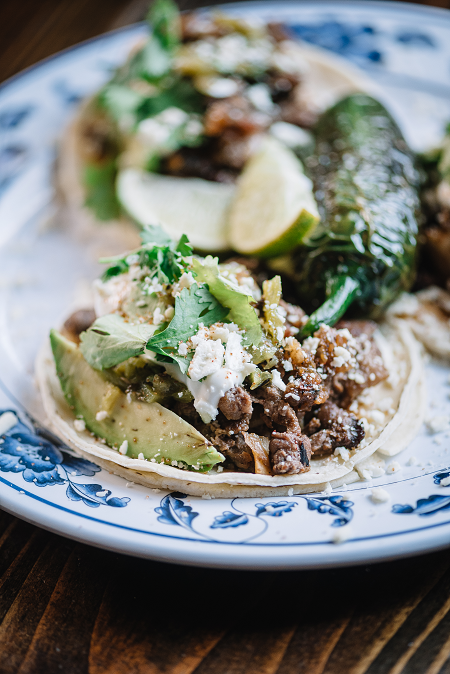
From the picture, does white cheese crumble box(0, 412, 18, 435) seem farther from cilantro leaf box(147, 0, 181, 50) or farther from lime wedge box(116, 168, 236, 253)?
cilantro leaf box(147, 0, 181, 50)

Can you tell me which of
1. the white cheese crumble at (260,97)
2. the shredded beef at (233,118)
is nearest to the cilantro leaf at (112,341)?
the shredded beef at (233,118)

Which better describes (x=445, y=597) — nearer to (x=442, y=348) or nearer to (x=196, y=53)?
(x=442, y=348)

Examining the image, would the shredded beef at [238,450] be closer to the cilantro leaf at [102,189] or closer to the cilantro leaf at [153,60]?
the cilantro leaf at [102,189]

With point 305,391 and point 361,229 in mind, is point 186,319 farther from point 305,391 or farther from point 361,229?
point 361,229

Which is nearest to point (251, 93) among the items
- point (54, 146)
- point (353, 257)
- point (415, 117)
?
point (415, 117)

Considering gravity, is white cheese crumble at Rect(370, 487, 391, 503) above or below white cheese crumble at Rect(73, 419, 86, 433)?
below

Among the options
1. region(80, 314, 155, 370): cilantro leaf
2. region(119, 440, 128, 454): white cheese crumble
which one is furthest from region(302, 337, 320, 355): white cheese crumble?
region(119, 440, 128, 454): white cheese crumble
